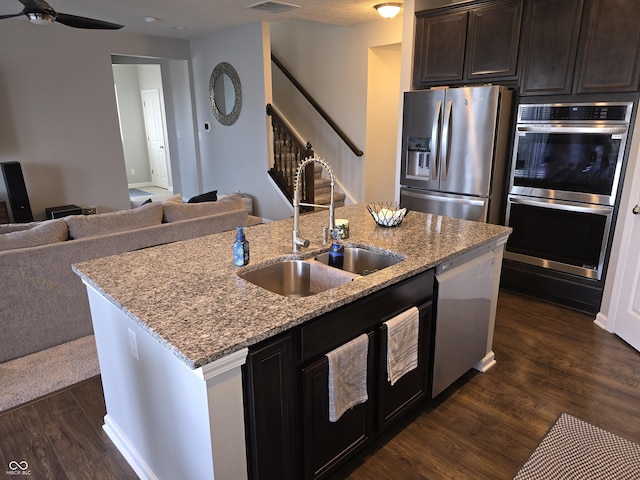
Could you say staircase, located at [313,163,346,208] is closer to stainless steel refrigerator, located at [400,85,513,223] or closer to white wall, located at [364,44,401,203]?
white wall, located at [364,44,401,203]

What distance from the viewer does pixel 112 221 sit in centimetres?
317

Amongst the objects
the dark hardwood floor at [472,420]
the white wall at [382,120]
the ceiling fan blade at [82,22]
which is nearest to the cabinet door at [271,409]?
the dark hardwood floor at [472,420]

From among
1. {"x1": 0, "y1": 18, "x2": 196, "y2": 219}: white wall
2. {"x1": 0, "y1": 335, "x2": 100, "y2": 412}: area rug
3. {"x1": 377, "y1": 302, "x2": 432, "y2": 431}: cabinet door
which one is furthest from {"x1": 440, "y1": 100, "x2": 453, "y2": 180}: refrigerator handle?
{"x1": 0, "y1": 18, "x2": 196, "y2": 219}: white wall

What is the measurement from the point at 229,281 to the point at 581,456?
6.06 feet

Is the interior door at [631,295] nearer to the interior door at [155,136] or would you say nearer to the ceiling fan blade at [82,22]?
the ceiling fan blade at [82,22]

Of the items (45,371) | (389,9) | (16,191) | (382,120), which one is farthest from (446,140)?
(16,191)

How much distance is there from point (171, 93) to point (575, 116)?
21.3ft

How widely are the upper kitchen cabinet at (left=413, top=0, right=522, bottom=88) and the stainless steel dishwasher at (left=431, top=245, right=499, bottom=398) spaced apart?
2034 millimetres

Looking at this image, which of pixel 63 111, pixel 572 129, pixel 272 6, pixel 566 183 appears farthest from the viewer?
pixel 63 111

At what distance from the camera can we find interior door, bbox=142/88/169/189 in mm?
9430

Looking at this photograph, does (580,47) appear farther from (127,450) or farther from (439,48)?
(127,450)

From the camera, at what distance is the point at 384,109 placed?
5930mm

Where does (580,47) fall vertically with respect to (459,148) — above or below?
above

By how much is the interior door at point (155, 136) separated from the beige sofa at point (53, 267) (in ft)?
22.2
